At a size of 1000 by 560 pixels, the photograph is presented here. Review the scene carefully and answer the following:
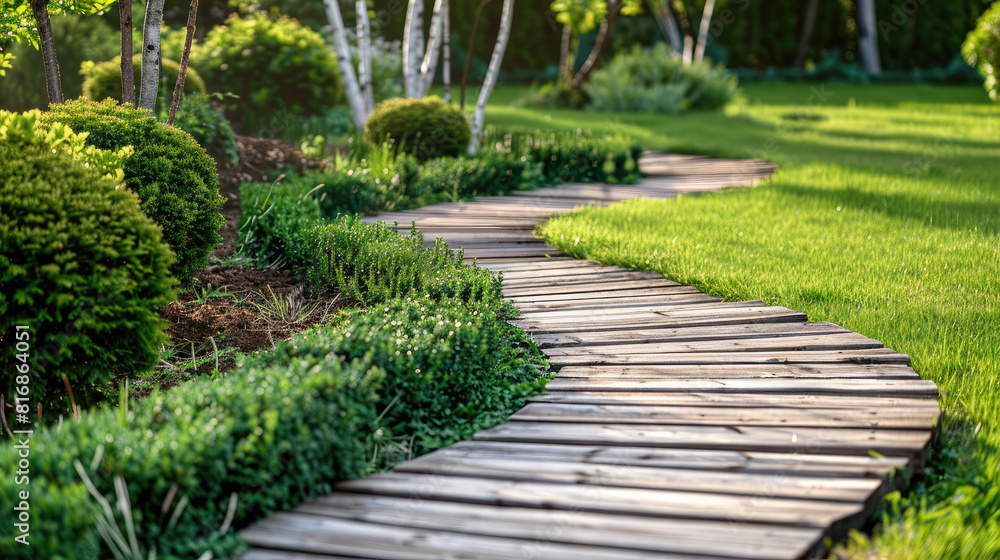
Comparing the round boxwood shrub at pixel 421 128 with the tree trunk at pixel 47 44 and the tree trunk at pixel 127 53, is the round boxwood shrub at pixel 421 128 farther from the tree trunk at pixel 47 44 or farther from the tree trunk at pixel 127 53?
the tree trunk at pixel 47 44

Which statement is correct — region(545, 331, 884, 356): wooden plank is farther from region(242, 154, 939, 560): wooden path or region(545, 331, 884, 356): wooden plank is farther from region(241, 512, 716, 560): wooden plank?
region(241, 512, 716, 560): wooden plank

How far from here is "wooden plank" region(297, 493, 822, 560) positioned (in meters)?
2.13

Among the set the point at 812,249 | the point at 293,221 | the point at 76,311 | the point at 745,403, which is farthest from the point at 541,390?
the point at 812,249

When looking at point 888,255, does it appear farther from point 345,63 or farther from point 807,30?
point 807,30

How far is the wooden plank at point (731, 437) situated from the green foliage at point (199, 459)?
0.67 meters

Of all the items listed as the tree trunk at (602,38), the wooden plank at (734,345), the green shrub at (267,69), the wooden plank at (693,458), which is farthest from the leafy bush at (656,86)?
the wooden plank at (693,458)

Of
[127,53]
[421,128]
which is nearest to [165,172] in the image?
[127,53]

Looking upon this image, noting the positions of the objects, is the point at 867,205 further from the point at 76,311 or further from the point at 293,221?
the point at 76,311

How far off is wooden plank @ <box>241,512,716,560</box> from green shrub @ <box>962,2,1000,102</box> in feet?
55.1

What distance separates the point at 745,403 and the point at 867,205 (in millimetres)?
4683

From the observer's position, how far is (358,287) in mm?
4379

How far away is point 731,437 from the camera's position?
9.05ft

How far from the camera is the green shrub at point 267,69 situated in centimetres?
1152

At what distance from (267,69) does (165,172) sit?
8131 millimetres
